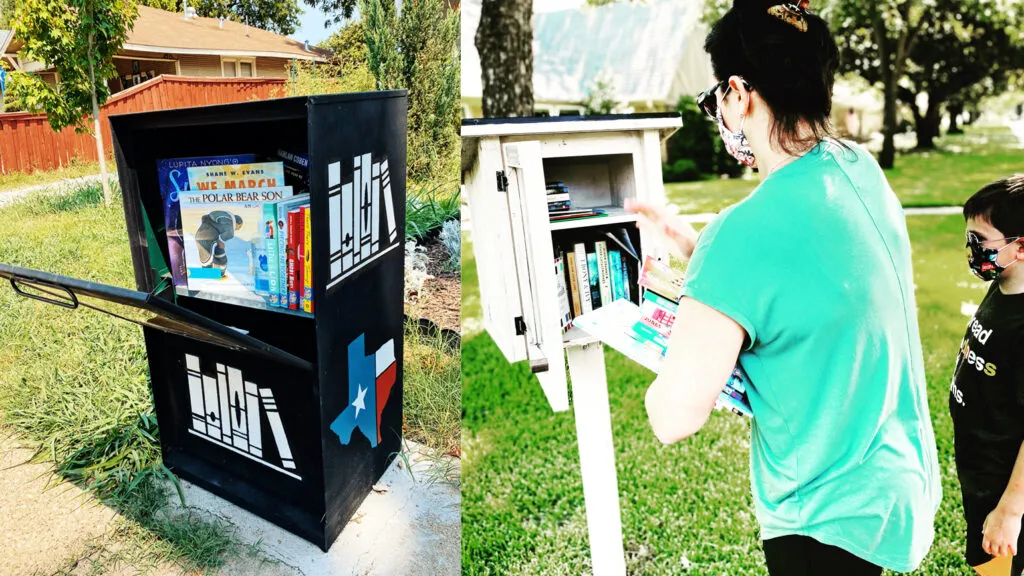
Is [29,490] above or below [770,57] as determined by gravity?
below

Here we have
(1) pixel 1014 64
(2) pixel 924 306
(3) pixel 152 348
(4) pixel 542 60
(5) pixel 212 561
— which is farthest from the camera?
(4) pixel 542 60

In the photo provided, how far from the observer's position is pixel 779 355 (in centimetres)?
119

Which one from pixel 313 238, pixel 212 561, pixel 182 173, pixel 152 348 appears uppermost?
pixel 182 173

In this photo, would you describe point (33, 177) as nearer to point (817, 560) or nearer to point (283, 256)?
point (283, 256)

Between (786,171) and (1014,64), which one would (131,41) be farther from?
(1014,64)

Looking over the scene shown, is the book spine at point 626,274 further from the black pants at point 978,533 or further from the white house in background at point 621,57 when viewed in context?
the white house in background at point 621,57

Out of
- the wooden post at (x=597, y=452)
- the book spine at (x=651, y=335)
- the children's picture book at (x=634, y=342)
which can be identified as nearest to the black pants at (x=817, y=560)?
the children's picture book at (x=634, y=342)

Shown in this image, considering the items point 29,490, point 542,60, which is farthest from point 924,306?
point 542,60

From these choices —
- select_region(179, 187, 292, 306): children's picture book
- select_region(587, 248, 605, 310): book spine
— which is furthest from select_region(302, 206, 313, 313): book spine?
select_region(587, 248, 605, 310): book spine

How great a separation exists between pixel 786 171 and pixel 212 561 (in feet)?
6.93

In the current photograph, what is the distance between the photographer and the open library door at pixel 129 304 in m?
1.59

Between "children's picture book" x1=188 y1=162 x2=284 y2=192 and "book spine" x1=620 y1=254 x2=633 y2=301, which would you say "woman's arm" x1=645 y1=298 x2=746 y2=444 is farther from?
"children's picture book" x1=188 y1=162 x2=284 y2=192

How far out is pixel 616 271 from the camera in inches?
78.0

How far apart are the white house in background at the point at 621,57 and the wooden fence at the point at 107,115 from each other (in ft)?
30.0
